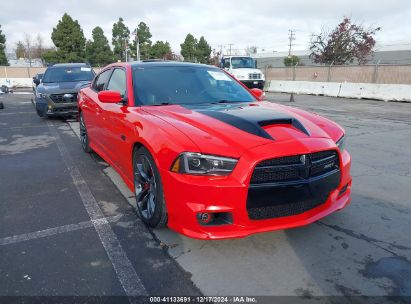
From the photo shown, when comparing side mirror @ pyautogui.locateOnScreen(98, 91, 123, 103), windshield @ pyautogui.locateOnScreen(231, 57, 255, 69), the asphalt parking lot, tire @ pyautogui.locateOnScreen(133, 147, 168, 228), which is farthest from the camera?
windshield @ pyautogui.locateOnScreen(231, 57, 255, 69)

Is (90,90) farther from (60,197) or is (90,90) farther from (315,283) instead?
(315,283)

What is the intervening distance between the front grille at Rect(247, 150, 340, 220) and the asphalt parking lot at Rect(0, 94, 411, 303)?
42 centimetres

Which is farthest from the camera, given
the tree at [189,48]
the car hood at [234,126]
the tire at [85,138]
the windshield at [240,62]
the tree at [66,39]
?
the tree at [189,48]

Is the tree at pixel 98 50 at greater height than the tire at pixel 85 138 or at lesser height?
greater

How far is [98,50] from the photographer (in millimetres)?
49000

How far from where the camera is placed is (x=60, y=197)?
166 inches

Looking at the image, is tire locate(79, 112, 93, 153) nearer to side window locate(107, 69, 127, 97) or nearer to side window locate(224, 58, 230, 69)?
side window locate(107, 69, 127, 97)

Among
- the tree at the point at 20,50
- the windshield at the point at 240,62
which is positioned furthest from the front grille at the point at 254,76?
the tree at the point at 20,50

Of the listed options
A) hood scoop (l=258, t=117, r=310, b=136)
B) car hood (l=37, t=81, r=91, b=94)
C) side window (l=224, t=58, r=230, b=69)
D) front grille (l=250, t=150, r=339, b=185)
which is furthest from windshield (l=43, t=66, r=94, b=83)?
side window (l=224, t=58, r=230, b=69)

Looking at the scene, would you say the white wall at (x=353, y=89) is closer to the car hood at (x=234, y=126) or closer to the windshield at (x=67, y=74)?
the windshield at (x=67, y=74)

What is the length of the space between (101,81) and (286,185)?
3769mm

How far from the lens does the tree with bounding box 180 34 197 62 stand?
5606 centimetres

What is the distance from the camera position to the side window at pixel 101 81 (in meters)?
5.14

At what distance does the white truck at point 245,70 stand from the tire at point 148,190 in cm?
1950
